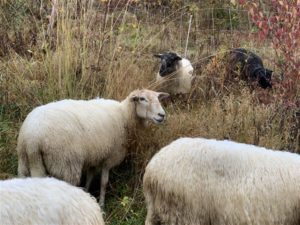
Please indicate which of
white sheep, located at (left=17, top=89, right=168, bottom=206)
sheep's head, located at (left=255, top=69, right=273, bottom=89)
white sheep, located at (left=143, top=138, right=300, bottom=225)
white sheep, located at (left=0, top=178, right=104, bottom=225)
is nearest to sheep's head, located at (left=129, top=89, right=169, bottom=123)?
white sheep, located at (left=17, top=89, right=168, bottom=206)

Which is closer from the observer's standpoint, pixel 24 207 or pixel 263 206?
pixel 24 207

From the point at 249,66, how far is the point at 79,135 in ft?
12.8

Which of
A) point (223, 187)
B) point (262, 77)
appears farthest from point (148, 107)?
point (262, 77)

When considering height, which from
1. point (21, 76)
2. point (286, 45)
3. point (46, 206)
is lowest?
point (46, 206)

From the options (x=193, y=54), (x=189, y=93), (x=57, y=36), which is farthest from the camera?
(x=193, y=54)

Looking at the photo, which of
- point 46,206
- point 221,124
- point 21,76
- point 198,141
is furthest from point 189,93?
point 46,206

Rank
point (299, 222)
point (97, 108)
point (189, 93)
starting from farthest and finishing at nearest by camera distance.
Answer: point (189, 93) → point (97, 108) → point (299, 222)

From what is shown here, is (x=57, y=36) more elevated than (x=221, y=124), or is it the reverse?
(x=57, y=36)

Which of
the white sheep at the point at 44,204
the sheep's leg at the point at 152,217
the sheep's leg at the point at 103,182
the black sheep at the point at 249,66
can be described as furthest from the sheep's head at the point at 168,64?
the white sheep at the point at 44,204

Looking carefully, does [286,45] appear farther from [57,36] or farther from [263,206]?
[57,36]

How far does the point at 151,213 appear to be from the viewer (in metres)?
3.81

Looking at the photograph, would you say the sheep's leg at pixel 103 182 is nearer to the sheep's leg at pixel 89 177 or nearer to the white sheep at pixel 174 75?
the sheep's leg at pixel 89 177

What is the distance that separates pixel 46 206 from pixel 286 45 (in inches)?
122

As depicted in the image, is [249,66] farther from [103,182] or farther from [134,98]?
[103,182]
